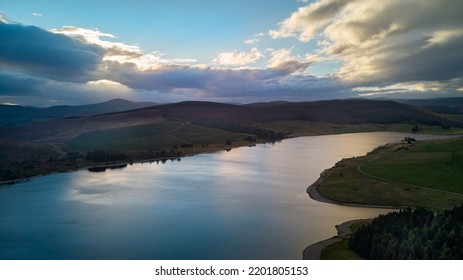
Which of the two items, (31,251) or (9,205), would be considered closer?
(31,251)

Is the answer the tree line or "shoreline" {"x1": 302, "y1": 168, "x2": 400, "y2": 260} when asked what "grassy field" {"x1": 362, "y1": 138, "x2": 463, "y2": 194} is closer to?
"shoreline" {"x1": 302, "y1": 168, "x2": 400, "y2": 260}

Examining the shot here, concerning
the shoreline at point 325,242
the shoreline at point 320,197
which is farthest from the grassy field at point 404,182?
the shoreline at point 325,242

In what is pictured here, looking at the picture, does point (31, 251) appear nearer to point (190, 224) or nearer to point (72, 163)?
point (190, 224)

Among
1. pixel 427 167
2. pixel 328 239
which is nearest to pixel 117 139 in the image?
pixel 427 167

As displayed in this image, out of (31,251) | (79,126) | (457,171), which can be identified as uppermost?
(79,126)

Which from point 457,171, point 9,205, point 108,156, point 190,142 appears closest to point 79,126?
point 190,142

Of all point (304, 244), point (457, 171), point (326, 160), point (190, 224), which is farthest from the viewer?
point (326, 160)
